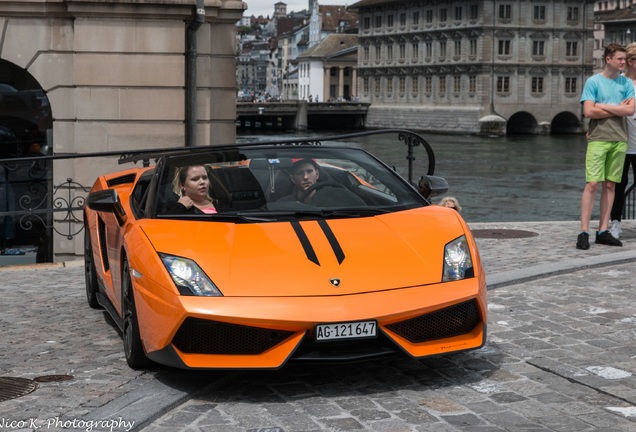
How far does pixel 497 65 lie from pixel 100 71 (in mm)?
101655

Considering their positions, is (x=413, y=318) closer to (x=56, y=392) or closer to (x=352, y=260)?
(x=352, y=260)

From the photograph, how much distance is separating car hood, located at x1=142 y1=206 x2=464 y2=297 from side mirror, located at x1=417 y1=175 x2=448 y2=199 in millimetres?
661

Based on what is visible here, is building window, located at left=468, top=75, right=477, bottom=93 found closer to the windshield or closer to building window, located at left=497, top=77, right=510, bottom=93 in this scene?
building window, located at left=497, top=77, right=510, bottom=93

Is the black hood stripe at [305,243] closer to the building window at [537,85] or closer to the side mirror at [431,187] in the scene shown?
the side mirror at [431,187]

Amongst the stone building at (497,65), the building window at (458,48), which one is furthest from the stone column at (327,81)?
the building window at (458,48)

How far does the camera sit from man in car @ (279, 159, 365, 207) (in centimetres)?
667

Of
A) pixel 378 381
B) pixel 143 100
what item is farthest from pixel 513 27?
pixel 378 381

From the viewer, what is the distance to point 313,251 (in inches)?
234

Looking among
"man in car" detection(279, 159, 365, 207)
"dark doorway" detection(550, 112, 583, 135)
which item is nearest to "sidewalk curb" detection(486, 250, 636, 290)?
"man in car" detection(279, 159, 365, 207)

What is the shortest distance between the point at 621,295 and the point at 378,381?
336cm

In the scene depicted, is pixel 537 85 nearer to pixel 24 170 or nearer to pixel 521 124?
pixel 521 124

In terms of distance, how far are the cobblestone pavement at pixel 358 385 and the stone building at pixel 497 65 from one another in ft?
334

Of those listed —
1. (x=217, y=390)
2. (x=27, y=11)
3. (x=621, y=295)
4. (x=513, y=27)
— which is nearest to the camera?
(x=217, y=390)

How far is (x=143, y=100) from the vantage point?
14.6 m
